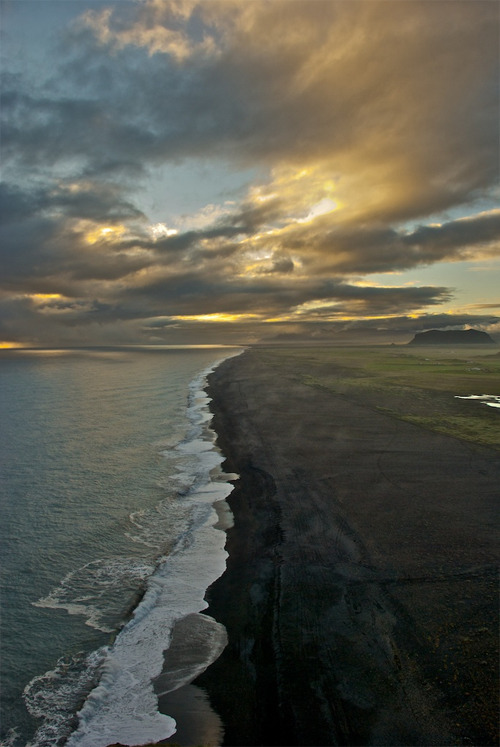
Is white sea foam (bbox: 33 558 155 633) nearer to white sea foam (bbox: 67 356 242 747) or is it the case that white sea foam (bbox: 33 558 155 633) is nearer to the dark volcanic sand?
white sea foam (bbox: 67 356 242 747)

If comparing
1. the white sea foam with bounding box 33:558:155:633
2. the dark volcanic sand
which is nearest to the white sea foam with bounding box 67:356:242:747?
the dark volcanic sand

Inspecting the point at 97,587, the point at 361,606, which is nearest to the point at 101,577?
the point at 97,587

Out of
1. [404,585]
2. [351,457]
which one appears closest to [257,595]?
[404,585]

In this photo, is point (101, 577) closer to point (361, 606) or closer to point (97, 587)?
point (97, 587)

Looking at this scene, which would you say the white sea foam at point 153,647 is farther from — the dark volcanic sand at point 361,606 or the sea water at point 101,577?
the dark volcanic sand at point 361,606

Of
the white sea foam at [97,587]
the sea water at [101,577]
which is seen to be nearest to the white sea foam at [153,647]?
the sea water at [101,577]

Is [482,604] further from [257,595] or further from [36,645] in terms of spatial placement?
[36,645]
